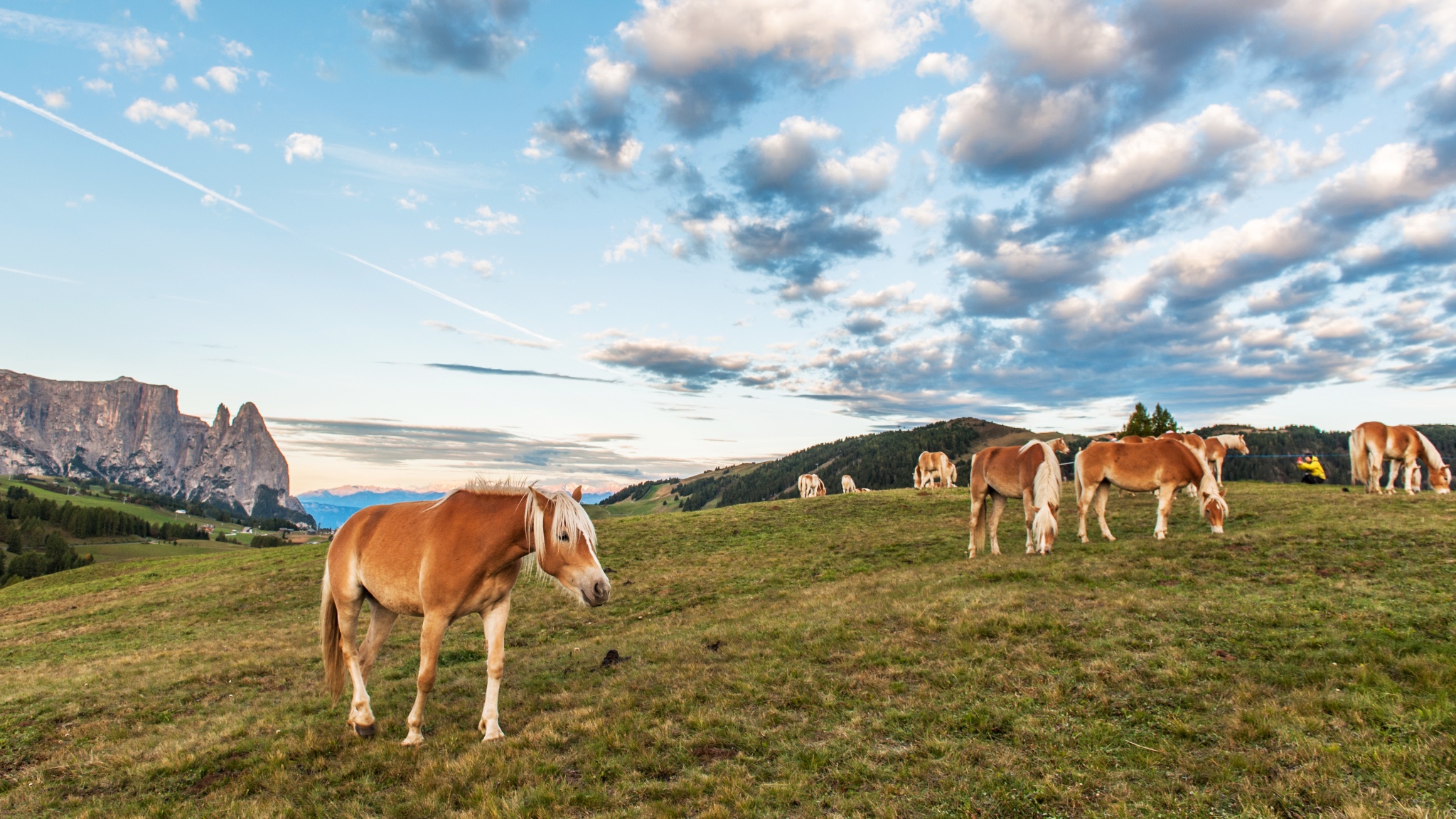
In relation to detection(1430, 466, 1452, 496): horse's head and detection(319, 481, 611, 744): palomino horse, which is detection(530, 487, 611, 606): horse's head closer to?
detection(319, 481, 611, 744): palomino horse

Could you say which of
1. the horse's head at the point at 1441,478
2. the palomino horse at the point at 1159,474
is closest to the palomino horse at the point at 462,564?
the palomino horse at the point at 1159,474

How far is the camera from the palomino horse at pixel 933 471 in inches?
1676

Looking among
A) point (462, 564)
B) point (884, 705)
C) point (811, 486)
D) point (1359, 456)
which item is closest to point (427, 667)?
point (462, 564)

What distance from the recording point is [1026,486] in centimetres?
1558

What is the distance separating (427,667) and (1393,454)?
32547mm

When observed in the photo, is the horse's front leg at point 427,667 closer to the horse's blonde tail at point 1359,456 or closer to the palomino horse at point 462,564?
the palomino horse at point 462,564

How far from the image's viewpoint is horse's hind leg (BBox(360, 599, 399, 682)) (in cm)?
820

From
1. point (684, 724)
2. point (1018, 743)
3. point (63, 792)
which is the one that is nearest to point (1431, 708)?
point (1018, 743)

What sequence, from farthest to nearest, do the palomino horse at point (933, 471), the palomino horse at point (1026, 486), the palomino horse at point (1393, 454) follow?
the palomino horse at point (933, 471), the palomino horse at point (1393, 454), the palomino horse at point (1026, 486)

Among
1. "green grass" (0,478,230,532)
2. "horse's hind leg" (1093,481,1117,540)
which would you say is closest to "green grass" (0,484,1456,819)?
"horse's hind leg" (1093,481,1117,540)

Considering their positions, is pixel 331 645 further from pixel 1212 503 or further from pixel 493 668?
pixel 1212 503

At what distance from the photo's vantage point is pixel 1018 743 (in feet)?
18.7

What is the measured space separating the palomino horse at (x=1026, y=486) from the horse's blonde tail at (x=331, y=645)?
1378 centimetres

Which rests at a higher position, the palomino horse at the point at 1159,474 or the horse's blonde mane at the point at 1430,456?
the horse's blonde mane at the point at 1430,456
